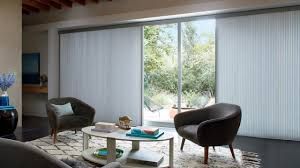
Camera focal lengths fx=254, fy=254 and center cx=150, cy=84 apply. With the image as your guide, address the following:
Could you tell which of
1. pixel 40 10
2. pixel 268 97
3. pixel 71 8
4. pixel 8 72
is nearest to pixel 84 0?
pixel 71 8

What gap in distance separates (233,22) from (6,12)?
4826 millimetres

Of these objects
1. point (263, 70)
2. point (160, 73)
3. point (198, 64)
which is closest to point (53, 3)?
point (160, 73)

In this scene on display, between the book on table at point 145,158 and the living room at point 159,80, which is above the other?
the living room at point 159,80

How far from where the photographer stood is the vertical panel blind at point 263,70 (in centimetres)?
457

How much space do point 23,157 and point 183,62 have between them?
451cm

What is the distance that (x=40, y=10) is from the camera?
7.09 m

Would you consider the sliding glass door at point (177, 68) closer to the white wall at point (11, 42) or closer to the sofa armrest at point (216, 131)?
the sofa armrest at point (216, 131)

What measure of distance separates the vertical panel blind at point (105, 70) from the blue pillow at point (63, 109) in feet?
4.88

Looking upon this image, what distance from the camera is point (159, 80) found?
19.6ft

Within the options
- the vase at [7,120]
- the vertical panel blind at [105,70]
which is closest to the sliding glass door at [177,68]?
the vertical panel blind at [105,70]

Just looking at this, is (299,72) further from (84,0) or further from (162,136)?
(84,0)

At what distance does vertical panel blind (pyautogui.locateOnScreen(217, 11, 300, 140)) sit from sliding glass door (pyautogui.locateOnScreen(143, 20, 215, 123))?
378 mm

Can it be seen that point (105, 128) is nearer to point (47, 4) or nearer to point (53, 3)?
point (53, 3)

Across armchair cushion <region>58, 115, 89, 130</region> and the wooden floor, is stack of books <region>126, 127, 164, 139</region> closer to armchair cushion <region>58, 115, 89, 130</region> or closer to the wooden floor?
the wooden floor
